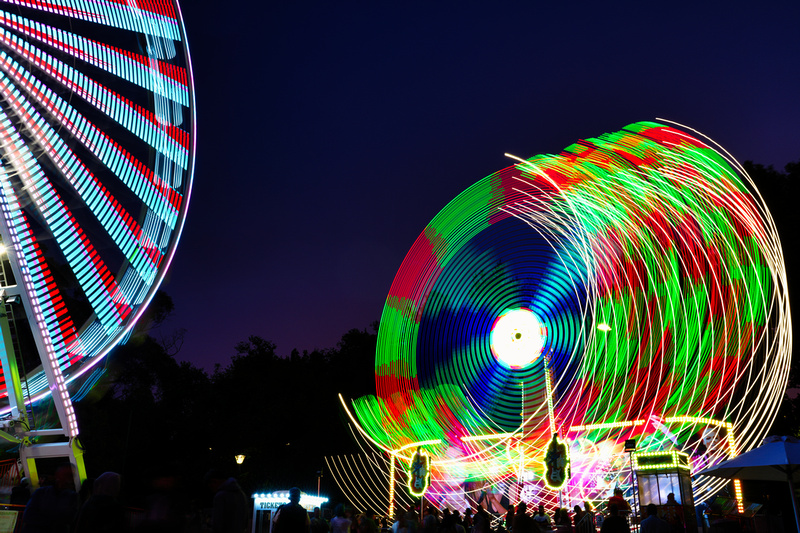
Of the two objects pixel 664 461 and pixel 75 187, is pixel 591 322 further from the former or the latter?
pixel 75 187

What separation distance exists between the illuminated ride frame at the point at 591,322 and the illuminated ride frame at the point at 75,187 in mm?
10229

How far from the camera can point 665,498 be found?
13641 mm

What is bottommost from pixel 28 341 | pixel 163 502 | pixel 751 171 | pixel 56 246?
pixel 163 502

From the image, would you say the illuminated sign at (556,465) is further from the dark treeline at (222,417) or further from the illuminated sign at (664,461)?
the dark treeline at (222,417)

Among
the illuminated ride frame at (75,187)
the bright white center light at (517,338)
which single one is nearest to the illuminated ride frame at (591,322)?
the bright white center light at (517,338)

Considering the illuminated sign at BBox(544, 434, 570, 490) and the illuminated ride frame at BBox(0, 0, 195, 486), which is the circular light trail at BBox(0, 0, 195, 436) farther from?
the illuminated sign at BBox(544, 434, 570, 490)

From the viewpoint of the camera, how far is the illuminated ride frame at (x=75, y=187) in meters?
10.8

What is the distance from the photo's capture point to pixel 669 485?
535 inches

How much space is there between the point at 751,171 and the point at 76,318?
31.1 metres

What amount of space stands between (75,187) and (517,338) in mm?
14798

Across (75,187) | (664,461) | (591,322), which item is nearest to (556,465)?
(664,461)

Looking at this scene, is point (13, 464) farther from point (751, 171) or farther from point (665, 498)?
point (751, 171)

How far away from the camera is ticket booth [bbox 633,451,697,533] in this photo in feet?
42.2

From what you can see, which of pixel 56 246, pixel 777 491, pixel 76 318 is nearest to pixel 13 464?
pixel 56 246
